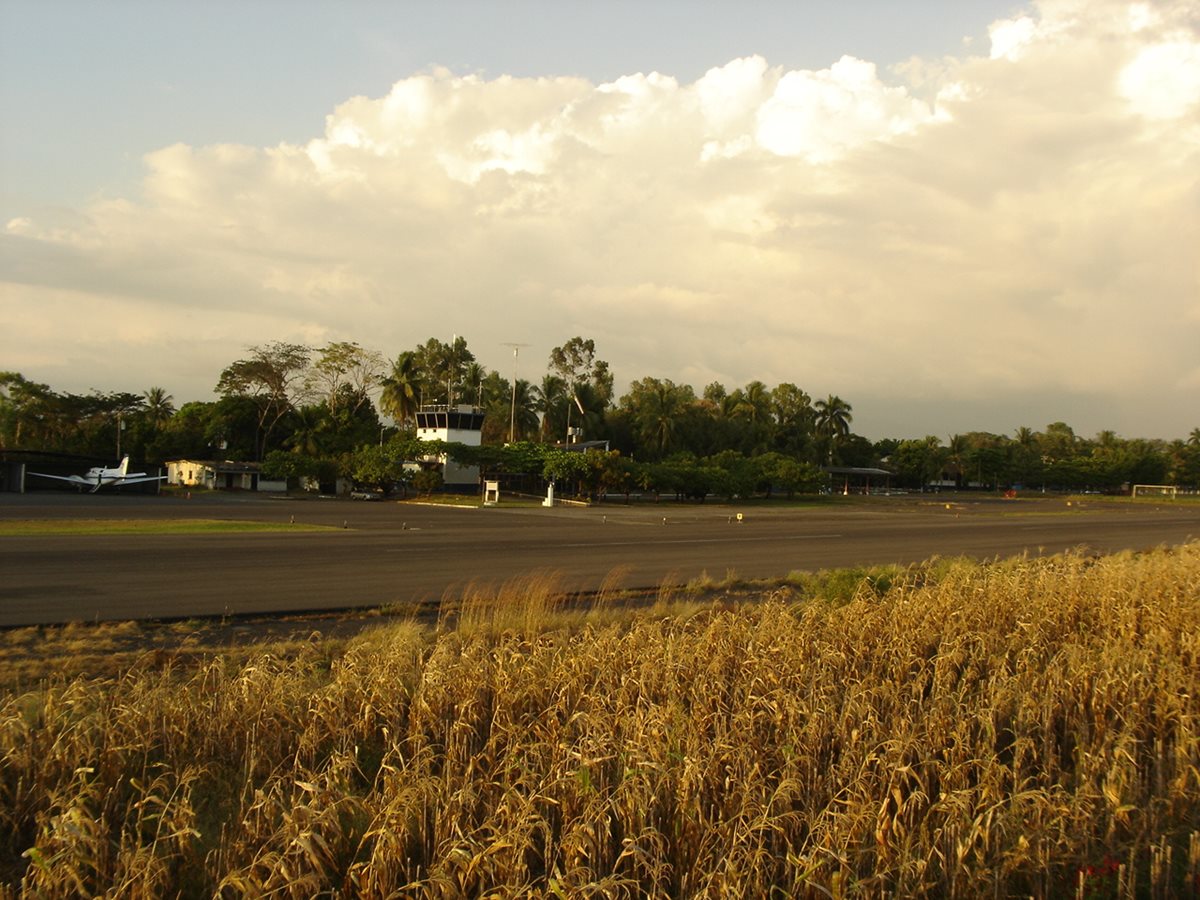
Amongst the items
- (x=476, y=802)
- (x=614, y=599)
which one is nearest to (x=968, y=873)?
(x=476, y=802)

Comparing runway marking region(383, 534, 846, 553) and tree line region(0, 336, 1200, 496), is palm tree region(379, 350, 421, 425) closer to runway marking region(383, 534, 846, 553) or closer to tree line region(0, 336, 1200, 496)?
tree line region(0, 336, 1200, 496)

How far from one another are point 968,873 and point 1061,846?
1.06m

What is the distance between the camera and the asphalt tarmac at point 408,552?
1719cm

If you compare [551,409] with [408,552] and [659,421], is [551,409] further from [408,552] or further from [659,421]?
[408,552]

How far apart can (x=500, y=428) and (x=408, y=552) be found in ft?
261

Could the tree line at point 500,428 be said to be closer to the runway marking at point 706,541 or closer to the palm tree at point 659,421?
the palm tree at point 659,421

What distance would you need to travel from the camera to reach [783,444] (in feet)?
378

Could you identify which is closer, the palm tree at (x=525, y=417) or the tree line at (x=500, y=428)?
the tree line at (x=500, y=428)

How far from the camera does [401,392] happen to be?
3735 inches

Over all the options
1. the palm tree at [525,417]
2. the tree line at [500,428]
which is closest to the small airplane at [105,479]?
the tree line at [500,428]

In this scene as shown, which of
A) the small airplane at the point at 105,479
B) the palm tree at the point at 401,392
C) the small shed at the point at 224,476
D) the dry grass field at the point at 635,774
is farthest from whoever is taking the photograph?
the palm tree at the point at 401,392

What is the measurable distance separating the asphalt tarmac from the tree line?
20664 mm

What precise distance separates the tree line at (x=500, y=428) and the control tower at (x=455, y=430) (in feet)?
6.72

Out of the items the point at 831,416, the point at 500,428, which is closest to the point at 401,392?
the point at 500,428
